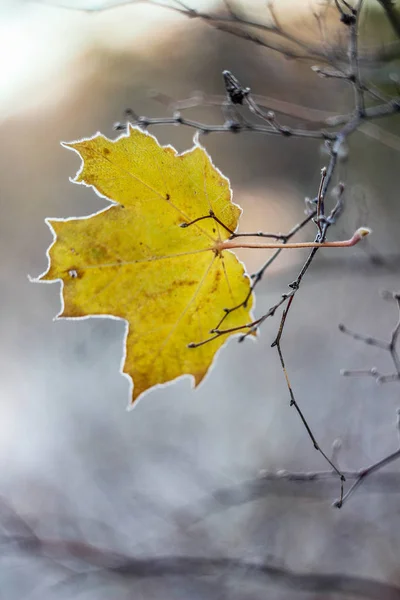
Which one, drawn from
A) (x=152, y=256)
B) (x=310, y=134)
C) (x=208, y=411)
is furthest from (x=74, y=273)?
(x=208, y=411)

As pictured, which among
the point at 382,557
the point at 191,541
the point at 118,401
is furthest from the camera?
the point at 118,401

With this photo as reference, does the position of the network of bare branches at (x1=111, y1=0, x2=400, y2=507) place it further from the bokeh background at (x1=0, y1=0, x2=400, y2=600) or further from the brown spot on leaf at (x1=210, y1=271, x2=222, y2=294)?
the bokeh background at (x1=0, y1=0, x2=400, y2=600)

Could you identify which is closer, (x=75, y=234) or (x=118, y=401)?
(x=75, y=234)

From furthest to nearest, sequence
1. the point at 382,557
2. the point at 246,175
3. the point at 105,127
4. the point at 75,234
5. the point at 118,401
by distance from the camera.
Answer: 1. the point at 105,127
2. the point at 246,175
3. the point at 118,401
4. the point at 382,557
5. the point at 75,234

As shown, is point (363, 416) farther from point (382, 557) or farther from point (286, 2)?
point (286, 2)

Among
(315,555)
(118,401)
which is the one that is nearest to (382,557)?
(315,555)

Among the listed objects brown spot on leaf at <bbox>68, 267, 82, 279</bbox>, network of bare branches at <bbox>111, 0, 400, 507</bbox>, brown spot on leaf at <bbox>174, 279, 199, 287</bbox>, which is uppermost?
network of bare branches at <bbox>111, 0, 400, 507</bbox>

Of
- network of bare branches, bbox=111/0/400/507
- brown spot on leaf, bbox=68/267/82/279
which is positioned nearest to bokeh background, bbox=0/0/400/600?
network of bare branches, bbox=111/0/400/507

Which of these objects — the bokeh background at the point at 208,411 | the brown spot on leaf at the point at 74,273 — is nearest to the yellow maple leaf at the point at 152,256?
the brown spot on leaf at the point at 74,273
